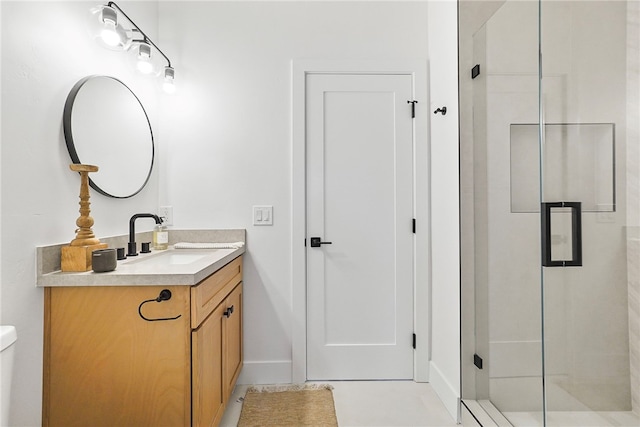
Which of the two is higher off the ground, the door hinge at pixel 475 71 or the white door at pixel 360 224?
the door hinge at pixel 475 71

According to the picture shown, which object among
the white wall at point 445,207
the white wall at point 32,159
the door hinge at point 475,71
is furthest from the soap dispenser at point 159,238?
the door hinge at point 475,71

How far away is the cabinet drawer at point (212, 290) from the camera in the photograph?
49.9 inches

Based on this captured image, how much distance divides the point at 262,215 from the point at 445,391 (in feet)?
5.01

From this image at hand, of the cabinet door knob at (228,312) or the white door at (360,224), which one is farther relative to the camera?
the white door at (360,224)

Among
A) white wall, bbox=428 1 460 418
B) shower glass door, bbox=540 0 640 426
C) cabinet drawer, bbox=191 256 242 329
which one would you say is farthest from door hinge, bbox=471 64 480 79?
cabinet drawer, bbox=191 256 242 329

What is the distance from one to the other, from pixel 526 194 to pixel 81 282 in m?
1.92

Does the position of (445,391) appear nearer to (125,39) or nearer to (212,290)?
(212,290)

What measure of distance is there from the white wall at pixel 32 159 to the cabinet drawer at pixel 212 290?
0.56 m

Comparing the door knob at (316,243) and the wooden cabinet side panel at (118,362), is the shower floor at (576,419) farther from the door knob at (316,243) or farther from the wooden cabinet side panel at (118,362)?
the wooden cabinet side panel at (118,362)

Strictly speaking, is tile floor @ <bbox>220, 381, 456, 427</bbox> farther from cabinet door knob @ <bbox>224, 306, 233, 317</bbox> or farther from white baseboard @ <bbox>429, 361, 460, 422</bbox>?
cabinet door knob @ <bbox>224, 306, 233, 317</bbox>

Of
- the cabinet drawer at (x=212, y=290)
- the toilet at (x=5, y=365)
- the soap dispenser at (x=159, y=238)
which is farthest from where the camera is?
the soap dispenser at (x=159, y=238)

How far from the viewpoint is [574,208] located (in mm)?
1548

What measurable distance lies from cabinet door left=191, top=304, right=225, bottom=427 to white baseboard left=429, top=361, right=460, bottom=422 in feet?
4.02

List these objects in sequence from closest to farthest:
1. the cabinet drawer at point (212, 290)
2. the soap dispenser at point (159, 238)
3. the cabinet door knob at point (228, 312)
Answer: the cabinet drawer at point (212, 290) < the cabinet door knob at point (228, 312) < the soap dispenser at point (159, 238)
